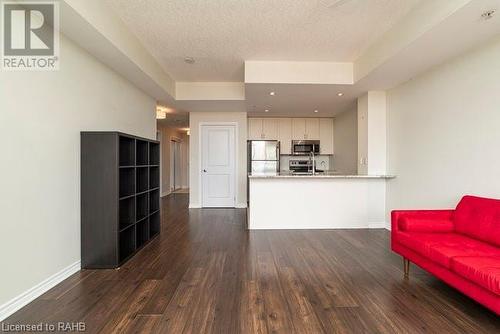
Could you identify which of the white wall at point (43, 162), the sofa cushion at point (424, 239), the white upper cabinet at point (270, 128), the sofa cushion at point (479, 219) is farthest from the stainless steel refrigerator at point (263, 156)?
the sofa cushion at point (479, 219)

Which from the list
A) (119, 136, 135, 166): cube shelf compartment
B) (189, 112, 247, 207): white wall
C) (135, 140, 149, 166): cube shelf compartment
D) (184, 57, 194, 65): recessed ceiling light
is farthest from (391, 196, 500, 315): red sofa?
(189, 112, 247, 207): white wall

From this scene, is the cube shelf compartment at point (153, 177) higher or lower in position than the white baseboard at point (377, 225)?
higher

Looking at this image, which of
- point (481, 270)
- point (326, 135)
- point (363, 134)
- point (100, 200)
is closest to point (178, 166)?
point (326, 135)

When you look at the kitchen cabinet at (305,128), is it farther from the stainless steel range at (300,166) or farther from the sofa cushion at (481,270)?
the sofa cushion at (481,270)

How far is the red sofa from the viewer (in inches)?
65.1

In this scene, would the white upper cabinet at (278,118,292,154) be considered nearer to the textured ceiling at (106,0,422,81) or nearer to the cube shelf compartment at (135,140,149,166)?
the textured ceiling at (106,0,422,81)

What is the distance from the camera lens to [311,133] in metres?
6.91

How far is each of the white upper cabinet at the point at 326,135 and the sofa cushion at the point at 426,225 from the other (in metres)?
4.52

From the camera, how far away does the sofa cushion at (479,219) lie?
2148mm

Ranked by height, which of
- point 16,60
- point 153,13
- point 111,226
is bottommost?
point 111,226

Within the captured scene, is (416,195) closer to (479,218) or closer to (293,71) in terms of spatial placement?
(479,218)

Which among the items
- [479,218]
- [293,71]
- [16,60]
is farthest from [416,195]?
[16,60]

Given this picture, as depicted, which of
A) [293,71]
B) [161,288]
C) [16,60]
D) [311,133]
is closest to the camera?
[16,60]

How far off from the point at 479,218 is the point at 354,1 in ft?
7.73
